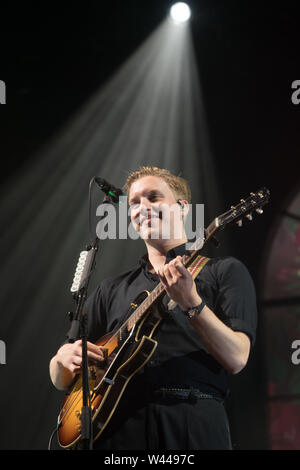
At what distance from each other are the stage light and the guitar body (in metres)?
3.51

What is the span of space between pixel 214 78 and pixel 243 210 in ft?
10.6

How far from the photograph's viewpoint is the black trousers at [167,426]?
1.98 metres

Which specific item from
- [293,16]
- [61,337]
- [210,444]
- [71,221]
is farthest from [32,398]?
[293,16]

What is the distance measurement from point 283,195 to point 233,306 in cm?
330

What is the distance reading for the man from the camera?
1.98 meters

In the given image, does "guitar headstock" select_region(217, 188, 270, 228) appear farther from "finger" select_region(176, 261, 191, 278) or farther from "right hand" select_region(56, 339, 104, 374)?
"right hand" select_region(56, 339, 104, 374)

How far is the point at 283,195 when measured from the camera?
5.16 m

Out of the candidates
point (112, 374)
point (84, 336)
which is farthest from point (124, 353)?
point (84, 336)

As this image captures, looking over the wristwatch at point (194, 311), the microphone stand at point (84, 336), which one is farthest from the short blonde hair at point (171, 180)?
the wristwatch at point (194, 311)

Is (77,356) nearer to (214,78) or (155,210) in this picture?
(155,210)

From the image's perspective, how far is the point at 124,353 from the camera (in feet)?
7.32

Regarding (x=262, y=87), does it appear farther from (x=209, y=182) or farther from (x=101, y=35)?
(x=101, y=35)

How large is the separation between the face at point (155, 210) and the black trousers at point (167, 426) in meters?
0.90

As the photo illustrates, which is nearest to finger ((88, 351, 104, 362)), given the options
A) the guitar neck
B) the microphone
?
the guitar neck
